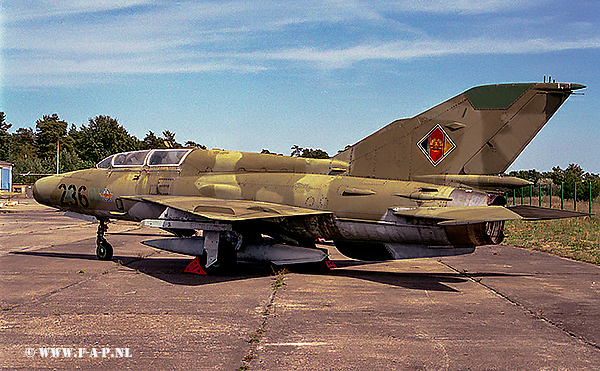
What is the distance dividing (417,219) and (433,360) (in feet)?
16.5

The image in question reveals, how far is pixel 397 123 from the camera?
12.0 metres

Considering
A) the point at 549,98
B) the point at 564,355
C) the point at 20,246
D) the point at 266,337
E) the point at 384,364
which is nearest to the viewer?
the point at 384,364

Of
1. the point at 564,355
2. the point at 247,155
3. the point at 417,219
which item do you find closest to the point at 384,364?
the point at 564,355

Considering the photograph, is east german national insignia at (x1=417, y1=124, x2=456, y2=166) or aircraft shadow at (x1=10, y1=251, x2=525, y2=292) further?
east german national insignia at (x1=417, y1=124, x2=456, y2=166)

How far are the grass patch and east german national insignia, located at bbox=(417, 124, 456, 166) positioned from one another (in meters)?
6.67

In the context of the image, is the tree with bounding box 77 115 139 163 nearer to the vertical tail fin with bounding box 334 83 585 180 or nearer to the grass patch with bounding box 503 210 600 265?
the grass patch with bounding box 503 210 600 265

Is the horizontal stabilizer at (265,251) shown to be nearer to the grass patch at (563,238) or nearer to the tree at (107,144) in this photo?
the grass patch at (563,238)

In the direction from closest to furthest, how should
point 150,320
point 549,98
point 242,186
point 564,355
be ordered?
point 564,355 < point 150,320 < point 549,98 < point 242,186

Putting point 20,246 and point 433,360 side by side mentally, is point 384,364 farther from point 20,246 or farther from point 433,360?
point 20,246

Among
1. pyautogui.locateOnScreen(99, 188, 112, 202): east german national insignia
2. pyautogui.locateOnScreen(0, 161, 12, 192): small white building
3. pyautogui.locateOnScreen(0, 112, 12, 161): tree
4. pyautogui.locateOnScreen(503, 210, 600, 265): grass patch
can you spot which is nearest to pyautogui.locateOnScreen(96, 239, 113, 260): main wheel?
pyautogui.locateOnScreen(99, 188, 112, 202): east german national insignia

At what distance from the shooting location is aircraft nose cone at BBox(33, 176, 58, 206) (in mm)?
14836

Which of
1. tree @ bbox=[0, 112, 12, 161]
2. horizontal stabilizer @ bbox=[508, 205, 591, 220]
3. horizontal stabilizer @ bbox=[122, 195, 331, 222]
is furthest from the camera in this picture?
tree @ bbox=[0, 112, 12, 161]

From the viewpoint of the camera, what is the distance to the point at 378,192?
11.4 meters

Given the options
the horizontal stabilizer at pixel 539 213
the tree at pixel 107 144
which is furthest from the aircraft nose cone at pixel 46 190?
the tree at pixel 107 144
